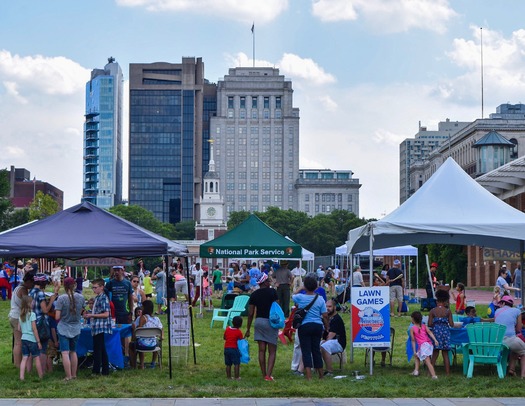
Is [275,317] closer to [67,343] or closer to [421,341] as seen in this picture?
[421,341]

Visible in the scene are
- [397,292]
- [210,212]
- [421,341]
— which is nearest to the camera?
[421,341]

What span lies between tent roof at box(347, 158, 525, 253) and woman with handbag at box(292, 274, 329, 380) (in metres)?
2.26

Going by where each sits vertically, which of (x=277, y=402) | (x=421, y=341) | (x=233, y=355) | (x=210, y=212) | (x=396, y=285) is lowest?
(x=277, y=402)

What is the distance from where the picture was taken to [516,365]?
54.4ft

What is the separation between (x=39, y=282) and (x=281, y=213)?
14678cm


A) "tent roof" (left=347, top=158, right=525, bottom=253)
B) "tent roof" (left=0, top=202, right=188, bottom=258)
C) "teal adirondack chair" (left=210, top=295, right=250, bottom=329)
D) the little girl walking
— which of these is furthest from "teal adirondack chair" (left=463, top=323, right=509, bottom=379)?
"teal adirondack chair" (left=210, top=295, right=250, bottom=329)

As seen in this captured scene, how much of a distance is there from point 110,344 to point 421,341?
5.30 metres

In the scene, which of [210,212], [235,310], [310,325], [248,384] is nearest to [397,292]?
[235,310]

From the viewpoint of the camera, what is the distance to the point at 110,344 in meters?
16.4

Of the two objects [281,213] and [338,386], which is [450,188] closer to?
[338,386]

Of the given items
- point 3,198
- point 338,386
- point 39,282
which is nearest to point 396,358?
point 338,386

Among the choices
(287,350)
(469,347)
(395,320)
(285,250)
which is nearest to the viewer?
(469,347)

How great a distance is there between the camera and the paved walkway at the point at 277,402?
13.0 metres

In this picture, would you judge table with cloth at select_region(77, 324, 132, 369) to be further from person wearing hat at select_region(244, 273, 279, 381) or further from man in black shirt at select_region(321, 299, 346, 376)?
man in black shirt at select_region(321, 299, 346, 376)
